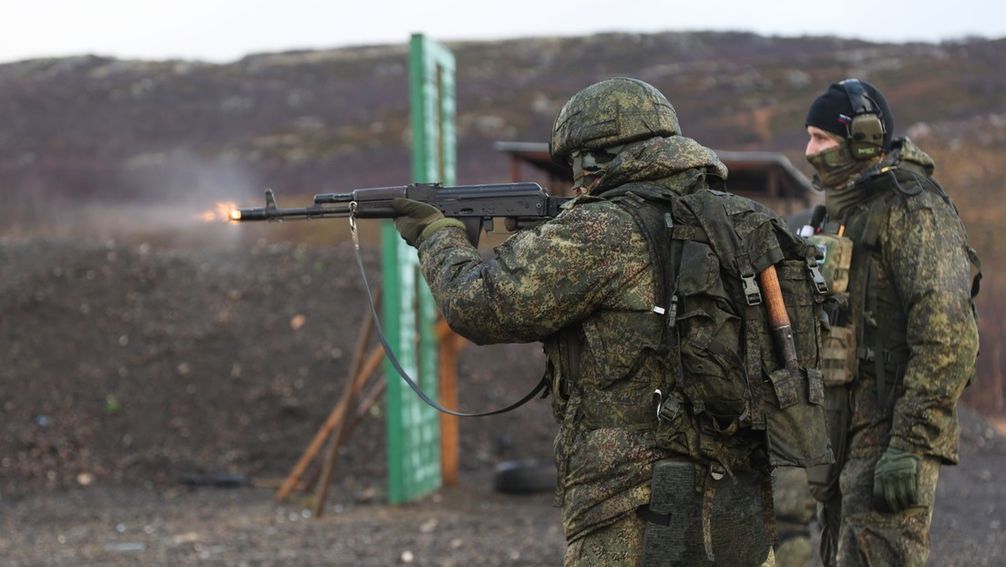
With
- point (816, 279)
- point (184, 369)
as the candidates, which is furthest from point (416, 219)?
point (184, 369)

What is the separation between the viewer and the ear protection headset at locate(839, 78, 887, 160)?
4945 millimetres

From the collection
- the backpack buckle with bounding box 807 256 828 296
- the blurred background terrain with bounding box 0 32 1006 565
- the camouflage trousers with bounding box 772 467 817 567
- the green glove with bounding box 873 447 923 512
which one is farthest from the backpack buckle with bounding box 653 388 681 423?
the blurred background terrain with bounding box 0 32 1006 565

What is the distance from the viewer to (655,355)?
11.8 ft

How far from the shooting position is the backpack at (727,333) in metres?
3.52

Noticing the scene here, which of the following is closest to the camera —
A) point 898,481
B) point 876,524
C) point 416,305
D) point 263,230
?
point 898,481

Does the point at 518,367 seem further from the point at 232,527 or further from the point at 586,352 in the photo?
the point at 586,352

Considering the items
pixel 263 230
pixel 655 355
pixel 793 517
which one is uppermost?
pixel 655 355

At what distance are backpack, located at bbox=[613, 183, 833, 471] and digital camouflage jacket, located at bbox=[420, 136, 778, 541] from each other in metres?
0.06

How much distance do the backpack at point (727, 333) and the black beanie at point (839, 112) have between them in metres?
1.44

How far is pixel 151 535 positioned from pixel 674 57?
173ft

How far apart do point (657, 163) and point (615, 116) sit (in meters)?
0.20

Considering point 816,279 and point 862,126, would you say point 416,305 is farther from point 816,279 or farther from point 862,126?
point 816,279

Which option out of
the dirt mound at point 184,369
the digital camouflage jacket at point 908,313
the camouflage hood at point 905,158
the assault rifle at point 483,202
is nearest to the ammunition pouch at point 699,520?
the assault rifle at point 483,202

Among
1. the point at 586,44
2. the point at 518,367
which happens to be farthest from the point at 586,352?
the point at 586,44
